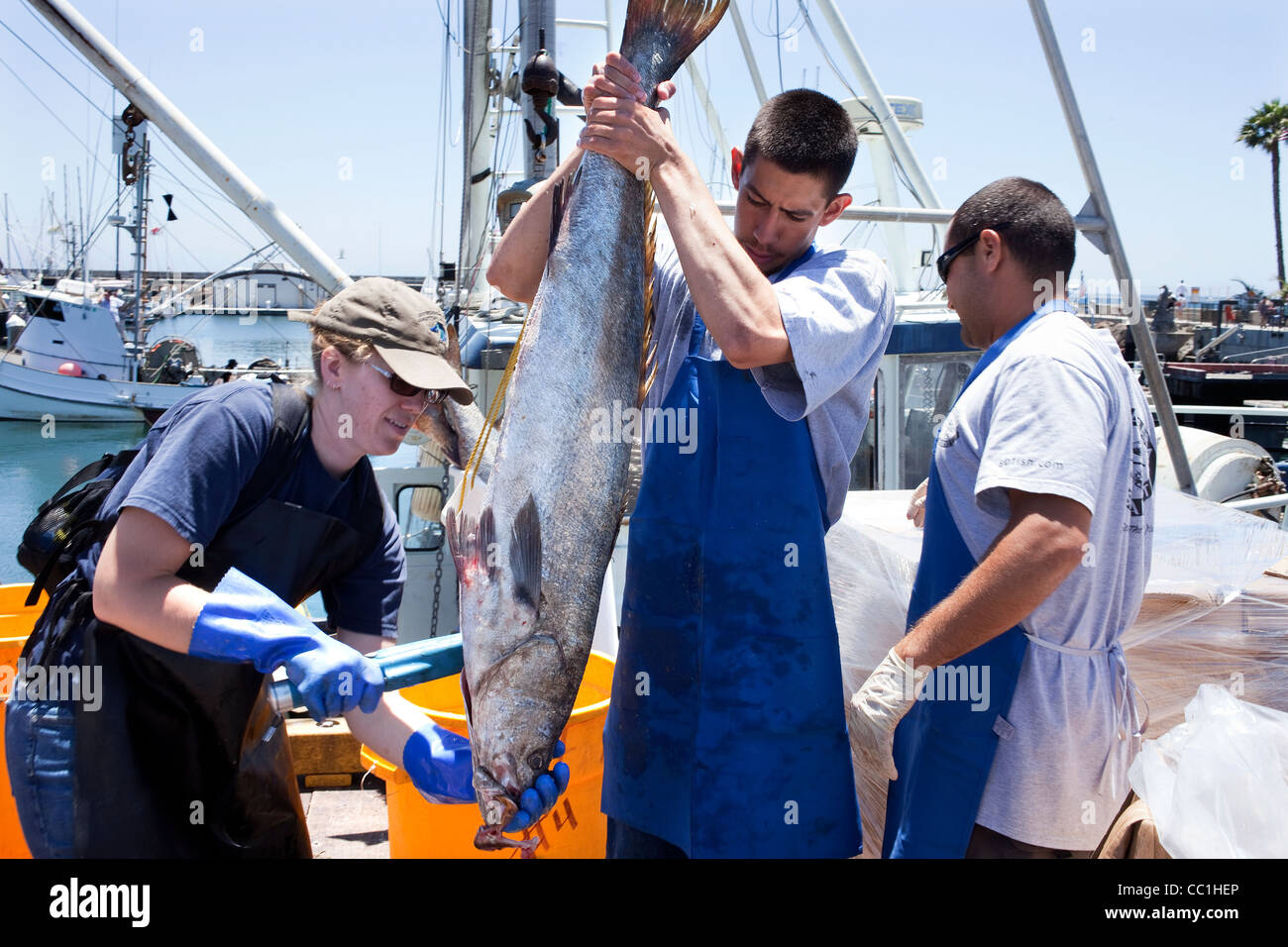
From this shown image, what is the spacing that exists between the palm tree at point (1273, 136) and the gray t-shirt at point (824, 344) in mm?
61204

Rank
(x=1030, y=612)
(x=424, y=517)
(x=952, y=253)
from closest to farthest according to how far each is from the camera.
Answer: (x=1030, y=612), (x=952, y=253), (x=424, y=517)

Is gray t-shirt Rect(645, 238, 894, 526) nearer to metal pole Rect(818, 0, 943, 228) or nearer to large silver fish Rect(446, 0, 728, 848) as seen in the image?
large silver fish Rect(446, 0, 728, 848)

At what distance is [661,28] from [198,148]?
201 inches

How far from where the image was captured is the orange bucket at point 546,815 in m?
2.88

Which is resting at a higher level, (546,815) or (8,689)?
(8,689)

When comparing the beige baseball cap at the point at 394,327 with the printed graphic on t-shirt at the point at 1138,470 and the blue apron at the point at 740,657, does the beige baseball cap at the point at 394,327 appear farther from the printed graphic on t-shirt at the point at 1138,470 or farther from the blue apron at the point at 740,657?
the printed graphic on t-shirt at the point at 1138,470

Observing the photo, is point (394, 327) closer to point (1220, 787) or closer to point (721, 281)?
point (721, 281)

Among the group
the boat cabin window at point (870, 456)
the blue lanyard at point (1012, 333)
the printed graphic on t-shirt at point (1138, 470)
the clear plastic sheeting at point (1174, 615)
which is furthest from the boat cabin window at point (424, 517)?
the printed graphic on t-shirt at point (1138, 470)

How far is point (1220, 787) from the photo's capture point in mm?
1896

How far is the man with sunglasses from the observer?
1946 mm

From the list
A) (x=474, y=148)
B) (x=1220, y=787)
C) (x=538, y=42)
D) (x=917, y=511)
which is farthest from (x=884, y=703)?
(x=474, y=148)

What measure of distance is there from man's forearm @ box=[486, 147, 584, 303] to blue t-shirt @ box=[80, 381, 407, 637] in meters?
0.64

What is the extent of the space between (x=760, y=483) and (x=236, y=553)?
1229 millimetres
